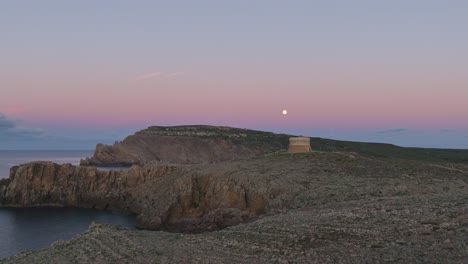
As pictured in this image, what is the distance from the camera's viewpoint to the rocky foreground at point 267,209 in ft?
77.5

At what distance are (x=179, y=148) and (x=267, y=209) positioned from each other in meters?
103

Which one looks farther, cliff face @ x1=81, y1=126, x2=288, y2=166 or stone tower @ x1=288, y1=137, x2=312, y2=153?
cliff face @ x1=81, y1=126, x2=288, y2=166

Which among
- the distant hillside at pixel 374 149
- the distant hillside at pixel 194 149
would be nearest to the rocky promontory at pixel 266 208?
the distant hillside at pixel 194 149

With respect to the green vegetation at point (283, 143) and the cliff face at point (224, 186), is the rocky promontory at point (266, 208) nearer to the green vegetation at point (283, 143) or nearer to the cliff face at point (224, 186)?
the cliff face at point (224, 186)

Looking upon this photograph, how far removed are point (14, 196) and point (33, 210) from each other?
Answer: 7587mm

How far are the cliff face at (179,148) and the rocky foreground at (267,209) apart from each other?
65767mm

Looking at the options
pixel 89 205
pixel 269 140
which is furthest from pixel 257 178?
pixel 269 140

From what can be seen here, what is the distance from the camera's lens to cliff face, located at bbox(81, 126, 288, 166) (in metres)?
144

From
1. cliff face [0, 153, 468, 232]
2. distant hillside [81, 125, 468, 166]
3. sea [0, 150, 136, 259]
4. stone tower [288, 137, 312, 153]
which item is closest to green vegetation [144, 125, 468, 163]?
distant hillside [81, 125, 468, 166]

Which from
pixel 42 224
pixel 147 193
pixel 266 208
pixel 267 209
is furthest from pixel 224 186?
pixel 42 224

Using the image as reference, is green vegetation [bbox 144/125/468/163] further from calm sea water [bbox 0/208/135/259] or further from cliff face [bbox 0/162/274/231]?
calm sea water [bbox 0/208/135/259]

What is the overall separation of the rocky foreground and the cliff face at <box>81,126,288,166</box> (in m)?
65.8

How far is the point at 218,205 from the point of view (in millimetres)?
53219

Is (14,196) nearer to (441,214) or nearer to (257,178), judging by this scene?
(257,178)
